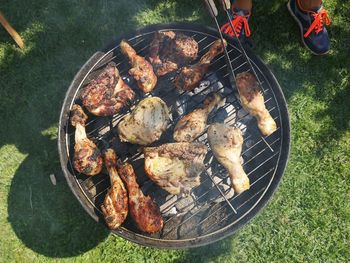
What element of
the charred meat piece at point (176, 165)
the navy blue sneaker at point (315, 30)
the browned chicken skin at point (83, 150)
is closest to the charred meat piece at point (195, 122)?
the charred meat piece at point (176, 165)

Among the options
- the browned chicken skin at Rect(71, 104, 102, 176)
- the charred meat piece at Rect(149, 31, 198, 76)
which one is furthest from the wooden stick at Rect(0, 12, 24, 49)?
the charred meat piece at Rect(149, 31, 198, 76)

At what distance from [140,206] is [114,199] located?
25cm

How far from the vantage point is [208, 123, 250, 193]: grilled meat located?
3718 millimetres

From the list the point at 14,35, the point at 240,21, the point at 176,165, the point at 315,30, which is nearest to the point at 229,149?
the point at 176,165

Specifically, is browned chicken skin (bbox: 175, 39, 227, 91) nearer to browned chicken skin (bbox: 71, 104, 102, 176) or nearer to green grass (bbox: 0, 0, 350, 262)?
browned chicken skin (bbox: 71, 104, 102, 176)

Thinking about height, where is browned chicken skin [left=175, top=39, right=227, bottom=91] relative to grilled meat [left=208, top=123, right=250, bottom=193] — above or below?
above

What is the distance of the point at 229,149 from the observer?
3.76m

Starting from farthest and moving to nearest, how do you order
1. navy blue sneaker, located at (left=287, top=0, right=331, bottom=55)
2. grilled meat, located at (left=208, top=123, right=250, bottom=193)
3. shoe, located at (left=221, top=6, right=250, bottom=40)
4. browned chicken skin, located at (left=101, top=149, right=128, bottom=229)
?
navy blue sneaker, located at (left=287, top=0, right=331, bottom=55), shoe, located at (left=221, top=6, right=250, bottom=40), grilled meat, located at (left=208, top=123, right=250, bottom=193), browned chicken skin, located at (left=101, top=149, right=128, bottom=229)

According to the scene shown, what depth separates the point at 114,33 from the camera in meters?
5.63

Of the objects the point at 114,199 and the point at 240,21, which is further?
the point at 240,21

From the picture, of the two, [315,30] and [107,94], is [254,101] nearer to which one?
[107,94]

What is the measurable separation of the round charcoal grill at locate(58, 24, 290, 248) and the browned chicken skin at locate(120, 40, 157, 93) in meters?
0.15

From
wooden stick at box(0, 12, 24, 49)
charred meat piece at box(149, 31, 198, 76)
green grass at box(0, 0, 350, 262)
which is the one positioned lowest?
green grass at box(0, 0, 350, 262)

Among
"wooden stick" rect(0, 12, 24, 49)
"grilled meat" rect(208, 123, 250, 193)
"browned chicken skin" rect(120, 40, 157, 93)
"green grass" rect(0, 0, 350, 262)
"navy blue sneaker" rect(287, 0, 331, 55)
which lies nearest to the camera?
"grilled meat" rect(208, 123, 250, 193)
